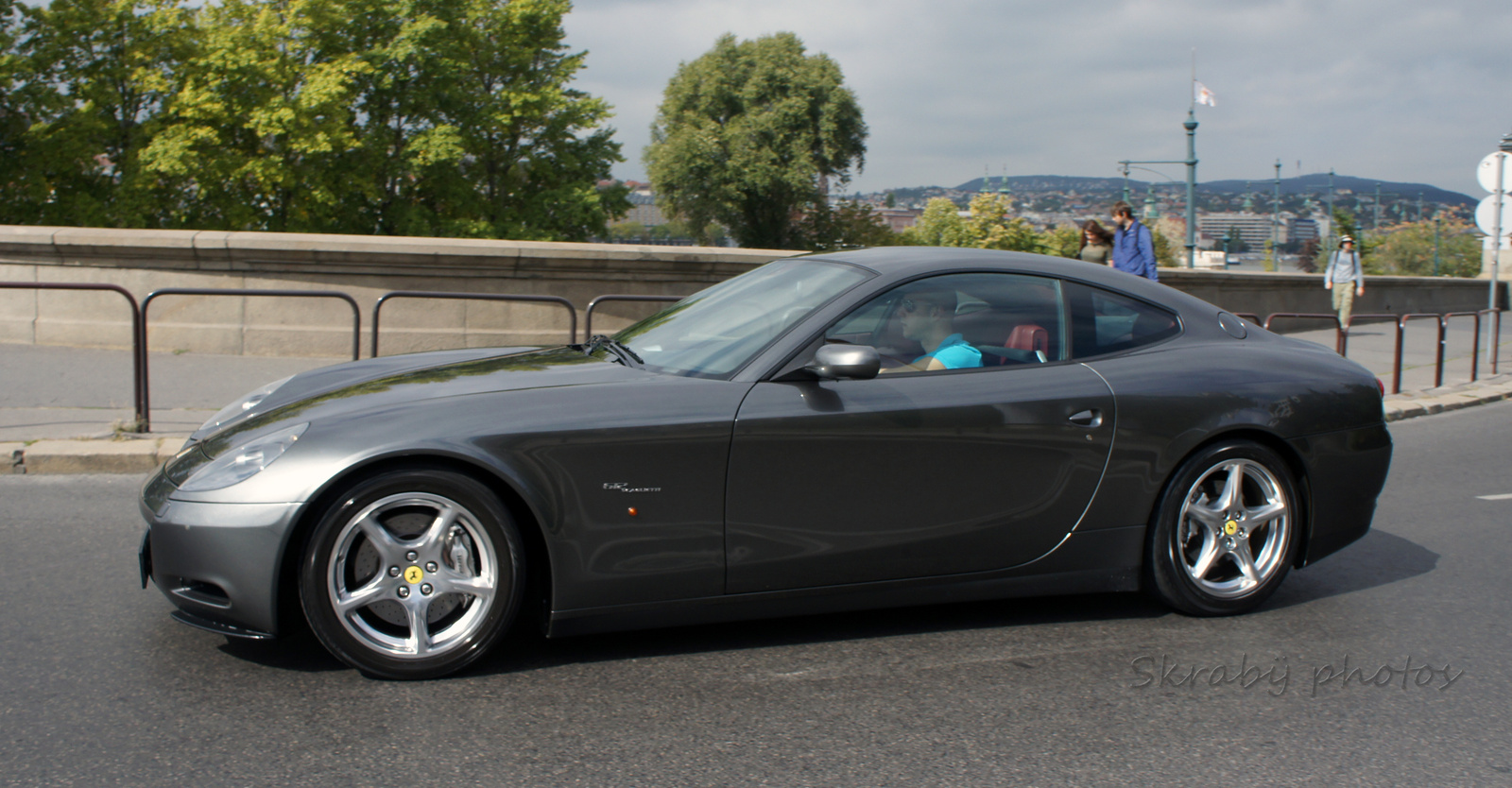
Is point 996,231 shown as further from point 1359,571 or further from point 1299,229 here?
point 1299,229

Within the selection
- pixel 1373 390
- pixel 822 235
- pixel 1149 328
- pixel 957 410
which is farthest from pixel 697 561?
Answer: pixel 822 235

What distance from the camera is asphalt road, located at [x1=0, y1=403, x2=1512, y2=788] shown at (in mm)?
2889

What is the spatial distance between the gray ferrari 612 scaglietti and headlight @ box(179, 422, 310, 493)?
12 millimetres

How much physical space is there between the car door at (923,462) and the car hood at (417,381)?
592 mm

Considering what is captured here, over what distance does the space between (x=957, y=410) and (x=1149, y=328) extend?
3.31 ft

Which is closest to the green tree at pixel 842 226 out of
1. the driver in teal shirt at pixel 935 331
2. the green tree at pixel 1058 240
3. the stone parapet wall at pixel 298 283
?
the green tree at pixel 1058 240

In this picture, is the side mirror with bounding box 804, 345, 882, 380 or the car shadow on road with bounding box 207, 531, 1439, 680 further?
the car shadow on road with bounding box 207, 531, 1439, 680

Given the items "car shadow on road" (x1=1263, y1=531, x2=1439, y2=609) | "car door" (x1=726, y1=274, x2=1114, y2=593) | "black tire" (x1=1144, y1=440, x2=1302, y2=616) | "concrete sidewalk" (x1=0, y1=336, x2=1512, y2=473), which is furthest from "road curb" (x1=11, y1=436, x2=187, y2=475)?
"car shadow on road" (x1=1263, y1=531, x2=1439, y2=609)

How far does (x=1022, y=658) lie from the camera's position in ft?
12.5

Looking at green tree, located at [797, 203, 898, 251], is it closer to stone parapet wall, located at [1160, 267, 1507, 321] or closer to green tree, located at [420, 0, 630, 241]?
green tree, located at [420, 0, 630, 241]

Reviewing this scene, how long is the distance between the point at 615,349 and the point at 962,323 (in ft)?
4.19

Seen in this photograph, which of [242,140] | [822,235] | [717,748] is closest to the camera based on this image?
Answer: [717,748]

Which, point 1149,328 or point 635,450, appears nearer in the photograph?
point 635,450

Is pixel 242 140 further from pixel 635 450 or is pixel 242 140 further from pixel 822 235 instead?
pixel 635 450
